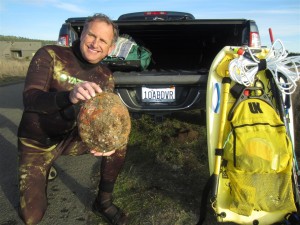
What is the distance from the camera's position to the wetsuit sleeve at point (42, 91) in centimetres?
217

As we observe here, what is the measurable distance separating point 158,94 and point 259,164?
61.6 inches

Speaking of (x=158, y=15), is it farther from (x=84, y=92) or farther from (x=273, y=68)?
(x=84, y=92)

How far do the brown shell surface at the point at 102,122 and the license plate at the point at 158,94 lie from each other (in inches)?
58.8

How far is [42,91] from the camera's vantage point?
237 cm

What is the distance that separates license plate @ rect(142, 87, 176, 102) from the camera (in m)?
3.59

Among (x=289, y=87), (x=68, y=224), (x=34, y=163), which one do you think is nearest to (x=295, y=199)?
(x=289, y=87)

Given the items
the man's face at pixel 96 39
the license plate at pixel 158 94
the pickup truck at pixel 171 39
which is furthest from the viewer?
A: the license plate at pixel 158 94

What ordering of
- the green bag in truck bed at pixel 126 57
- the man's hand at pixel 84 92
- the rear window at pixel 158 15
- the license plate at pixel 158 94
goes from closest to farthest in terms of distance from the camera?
the man's hand at pixel 84 92 → the license plate at pixel 158 94 → the green bag in truck bed at pixel 126 57 → the rear window at pixel 158 15

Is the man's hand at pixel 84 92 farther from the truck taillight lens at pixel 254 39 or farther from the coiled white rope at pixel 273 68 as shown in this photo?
the truck taillight lens at pixel 254 39

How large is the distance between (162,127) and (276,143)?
2876 mm

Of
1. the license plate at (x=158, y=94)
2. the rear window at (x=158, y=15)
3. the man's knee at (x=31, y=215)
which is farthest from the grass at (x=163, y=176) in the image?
the rear window at (x=158, y=15)

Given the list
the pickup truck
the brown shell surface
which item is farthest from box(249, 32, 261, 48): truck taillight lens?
the brown shell surface

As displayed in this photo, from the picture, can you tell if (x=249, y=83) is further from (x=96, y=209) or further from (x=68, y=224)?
(x=68, y=224)

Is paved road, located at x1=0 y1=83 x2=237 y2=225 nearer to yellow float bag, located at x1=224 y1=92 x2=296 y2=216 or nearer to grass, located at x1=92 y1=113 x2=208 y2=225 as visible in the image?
grass, located at x1=92 y1=113 x2=208 y2=225
